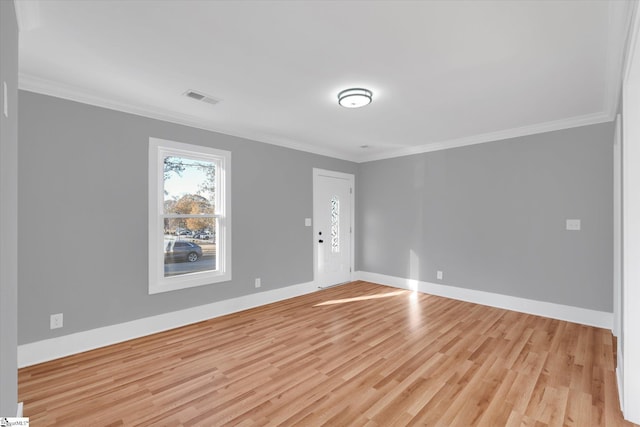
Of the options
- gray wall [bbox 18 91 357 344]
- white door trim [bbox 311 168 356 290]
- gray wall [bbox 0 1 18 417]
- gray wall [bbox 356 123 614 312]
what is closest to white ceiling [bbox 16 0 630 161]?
gray wall [bbox 18 91 357 344]

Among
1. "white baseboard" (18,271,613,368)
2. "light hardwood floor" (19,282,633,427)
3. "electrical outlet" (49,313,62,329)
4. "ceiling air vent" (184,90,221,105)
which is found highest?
"ceiling air vent" (184,90,221,105)

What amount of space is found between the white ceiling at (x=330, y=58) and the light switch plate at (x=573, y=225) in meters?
1.23

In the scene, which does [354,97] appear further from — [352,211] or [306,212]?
[352,211]

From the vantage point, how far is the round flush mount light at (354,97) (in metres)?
2.87

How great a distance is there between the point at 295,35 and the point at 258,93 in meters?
1.04

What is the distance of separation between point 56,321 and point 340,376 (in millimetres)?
2719

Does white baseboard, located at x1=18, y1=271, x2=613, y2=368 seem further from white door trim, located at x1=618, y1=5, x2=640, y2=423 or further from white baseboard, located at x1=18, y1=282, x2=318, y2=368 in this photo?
white door trim, located at x1=618, y1=5, x2=640, y2=423

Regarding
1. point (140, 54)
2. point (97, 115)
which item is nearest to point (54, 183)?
point (97, 115)

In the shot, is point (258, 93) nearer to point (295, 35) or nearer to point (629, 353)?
point (295, 35)

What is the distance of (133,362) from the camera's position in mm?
2717

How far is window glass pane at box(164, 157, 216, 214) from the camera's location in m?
3.62

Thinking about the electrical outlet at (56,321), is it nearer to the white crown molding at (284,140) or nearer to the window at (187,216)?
the window at (187,216)

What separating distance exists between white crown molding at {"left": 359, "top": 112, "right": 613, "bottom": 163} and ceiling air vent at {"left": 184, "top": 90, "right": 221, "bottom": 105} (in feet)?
11.0

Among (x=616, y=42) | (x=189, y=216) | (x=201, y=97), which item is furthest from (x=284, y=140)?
(x=616, y=42)
